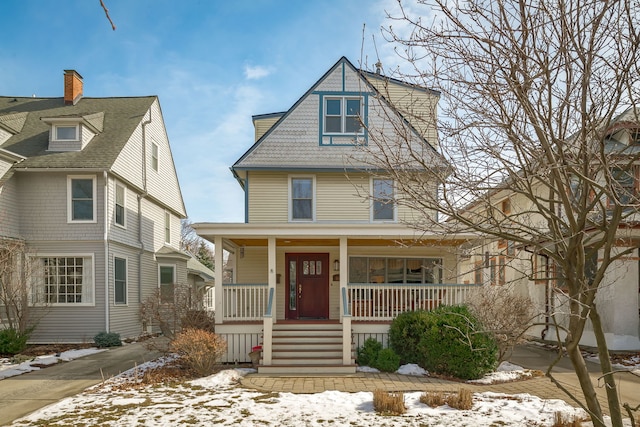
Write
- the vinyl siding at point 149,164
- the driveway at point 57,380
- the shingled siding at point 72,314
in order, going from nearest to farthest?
the driveway at point 57,380, the shingled siding at point 72,314, the vinyl siding at point 149,164

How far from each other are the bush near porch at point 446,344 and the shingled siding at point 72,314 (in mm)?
9991

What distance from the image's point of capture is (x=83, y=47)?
407 cm

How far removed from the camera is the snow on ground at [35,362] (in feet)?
34.0

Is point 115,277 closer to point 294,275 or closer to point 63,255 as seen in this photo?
point 63,255

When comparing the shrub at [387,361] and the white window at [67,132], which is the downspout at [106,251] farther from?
the shrub at [387,361]

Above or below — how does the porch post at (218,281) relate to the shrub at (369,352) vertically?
above

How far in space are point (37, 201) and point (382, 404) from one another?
13.5 meters

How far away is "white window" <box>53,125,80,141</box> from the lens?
613 inches

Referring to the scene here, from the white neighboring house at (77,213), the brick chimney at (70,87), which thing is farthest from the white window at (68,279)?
the brick chimney at (70,87)

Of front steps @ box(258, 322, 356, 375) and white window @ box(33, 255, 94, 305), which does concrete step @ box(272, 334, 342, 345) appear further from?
white window @ box(33, 255, 94, 305)

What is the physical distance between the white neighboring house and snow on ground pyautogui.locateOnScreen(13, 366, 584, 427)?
7.39 m

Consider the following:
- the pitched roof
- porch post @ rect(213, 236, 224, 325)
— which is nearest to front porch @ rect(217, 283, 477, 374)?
porch post @ rect(213, 236, 224, 325)

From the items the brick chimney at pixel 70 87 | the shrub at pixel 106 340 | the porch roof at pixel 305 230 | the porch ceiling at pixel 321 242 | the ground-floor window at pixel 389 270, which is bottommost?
the shrub at pixel 106 340

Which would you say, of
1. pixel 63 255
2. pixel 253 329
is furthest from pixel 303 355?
pixel 63 255
